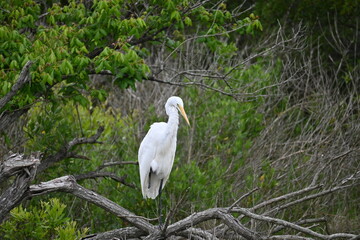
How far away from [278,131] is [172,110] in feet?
9.63

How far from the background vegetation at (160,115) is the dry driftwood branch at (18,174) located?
574 mm

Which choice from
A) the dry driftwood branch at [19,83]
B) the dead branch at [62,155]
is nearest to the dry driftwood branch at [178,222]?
the dry driftwood branch at [19,83]

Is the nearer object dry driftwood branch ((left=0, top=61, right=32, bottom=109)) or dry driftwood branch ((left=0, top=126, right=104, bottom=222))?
dry driftwood branch ((left=0, top=126, right=104, bottom=222))

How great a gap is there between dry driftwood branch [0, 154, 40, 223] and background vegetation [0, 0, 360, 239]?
57 centimetres

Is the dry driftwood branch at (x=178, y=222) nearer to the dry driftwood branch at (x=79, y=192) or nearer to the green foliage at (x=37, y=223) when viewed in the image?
the dry driftwood branch at (x=79, y=192)

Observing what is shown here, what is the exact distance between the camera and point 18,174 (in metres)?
5.24

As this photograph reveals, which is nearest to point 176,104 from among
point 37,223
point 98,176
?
point 98,176

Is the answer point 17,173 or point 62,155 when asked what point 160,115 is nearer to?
point 62,155

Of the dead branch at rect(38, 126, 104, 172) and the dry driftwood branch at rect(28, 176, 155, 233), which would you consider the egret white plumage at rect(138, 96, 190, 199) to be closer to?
the dead branch at rect(38, 126, 104, 172)

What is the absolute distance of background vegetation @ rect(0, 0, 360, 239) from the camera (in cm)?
613

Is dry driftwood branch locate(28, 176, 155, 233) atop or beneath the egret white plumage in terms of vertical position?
atop

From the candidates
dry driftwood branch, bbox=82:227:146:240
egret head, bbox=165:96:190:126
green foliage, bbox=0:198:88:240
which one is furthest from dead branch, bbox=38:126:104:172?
dry driftwood branch, bbox=82:227:146:240

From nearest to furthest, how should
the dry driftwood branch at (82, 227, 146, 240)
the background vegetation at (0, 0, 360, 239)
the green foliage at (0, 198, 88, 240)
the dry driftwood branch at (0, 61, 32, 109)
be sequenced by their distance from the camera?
the dry driftwood branch at (0, 61, 32, 109) < the dry driftwood branch at (82, 227, 146, 240) < the green foliage at (0, 198, 88, 240) < the background vegetation at (0, 0, 360, 239)

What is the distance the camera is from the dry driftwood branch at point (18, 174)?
5129 millimetres
